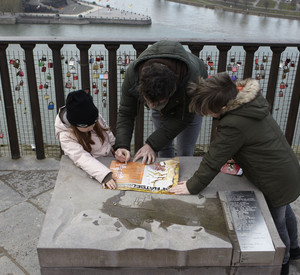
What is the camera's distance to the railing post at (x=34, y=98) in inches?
120

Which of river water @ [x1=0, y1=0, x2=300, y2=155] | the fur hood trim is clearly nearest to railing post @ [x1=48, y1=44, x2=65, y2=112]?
the fur hood trim

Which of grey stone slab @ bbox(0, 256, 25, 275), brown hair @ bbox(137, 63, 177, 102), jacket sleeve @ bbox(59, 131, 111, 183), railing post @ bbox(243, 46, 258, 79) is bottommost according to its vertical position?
grey stone slab @ bbox(0, 256, 25, 275)

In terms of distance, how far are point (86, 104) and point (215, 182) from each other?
88cm

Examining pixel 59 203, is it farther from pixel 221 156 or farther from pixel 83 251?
pixel 221 156

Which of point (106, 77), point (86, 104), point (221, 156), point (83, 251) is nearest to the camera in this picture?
point (83, 251)

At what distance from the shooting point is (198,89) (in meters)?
1.68

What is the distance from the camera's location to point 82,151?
2098mm

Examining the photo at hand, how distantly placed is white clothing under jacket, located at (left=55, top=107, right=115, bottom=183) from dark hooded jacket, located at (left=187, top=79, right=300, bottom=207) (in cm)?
53

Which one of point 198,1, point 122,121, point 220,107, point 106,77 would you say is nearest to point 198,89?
point 220,107

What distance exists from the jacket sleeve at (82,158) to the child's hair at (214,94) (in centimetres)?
68

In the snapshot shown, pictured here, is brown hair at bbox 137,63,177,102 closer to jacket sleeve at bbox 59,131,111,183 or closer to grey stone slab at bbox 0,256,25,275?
jacket sleeve at bbox 59,131,111,183

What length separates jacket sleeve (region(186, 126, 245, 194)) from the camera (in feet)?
5.46

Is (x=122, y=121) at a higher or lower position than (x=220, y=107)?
lower

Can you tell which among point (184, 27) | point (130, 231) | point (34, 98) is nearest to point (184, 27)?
point (184, 27)
